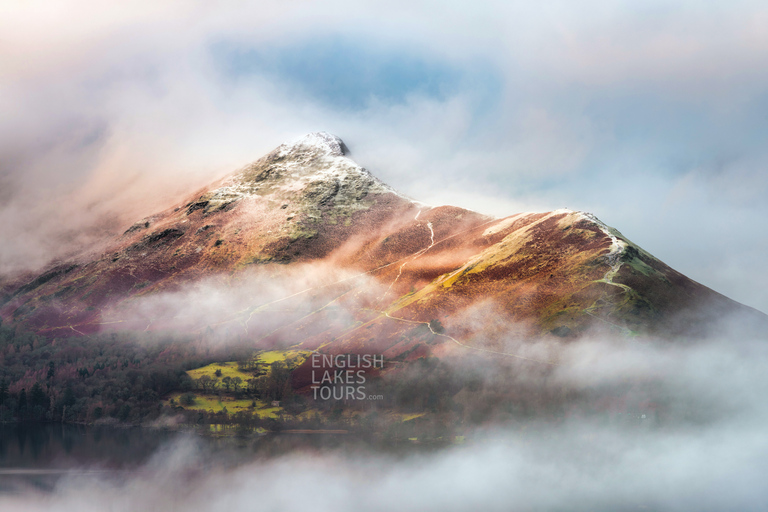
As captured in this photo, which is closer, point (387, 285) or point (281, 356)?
point (281, 356)

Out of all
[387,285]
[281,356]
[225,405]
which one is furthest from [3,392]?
[387,285]

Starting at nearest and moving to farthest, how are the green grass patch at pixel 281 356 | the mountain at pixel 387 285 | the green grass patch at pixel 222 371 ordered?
the mountain at pixel 387 285 → the green grass patch at pixel 222 371 → the green grass patch at pixel 281 356

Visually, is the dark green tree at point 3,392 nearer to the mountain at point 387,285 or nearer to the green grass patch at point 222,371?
the mountain at point 387,285

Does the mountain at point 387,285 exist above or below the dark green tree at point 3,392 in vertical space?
above

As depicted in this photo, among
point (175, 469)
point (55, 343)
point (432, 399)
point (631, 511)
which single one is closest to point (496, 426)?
point (432, 399)

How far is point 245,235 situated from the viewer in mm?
192750

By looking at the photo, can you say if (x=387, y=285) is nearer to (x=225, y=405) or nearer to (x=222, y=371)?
(x=222, y=371)

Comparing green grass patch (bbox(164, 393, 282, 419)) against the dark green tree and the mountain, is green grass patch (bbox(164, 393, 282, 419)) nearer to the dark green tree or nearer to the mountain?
the mountain

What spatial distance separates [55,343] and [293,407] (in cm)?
8149

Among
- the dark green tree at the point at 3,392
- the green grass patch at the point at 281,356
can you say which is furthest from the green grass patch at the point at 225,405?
the dark green tree at the point at 3,392

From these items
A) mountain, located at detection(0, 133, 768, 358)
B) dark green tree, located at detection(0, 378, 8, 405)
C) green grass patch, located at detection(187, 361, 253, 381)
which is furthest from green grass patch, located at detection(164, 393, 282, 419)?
dark green tree, located at detection(0, 378, 8, 405)

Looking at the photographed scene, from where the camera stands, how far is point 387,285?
156875 millimetres

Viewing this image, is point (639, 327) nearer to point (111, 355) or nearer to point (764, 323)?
point (764, 323)

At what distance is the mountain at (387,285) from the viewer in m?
123
